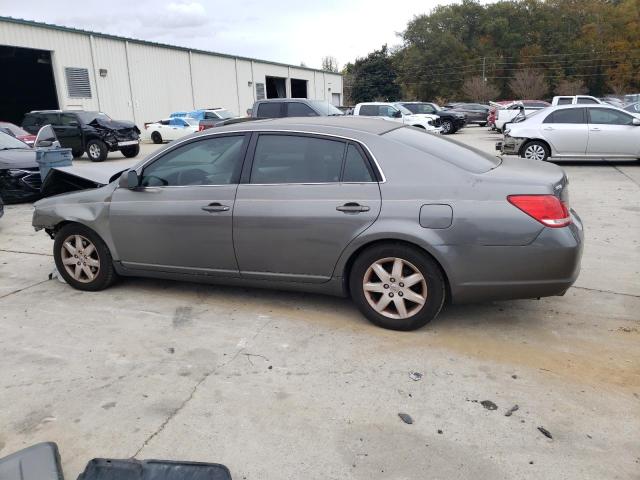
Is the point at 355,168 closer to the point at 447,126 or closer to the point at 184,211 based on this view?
the point at 184,211

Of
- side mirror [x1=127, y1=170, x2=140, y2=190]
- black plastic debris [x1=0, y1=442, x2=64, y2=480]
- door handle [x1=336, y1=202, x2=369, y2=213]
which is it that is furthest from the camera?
side mirror [x1=127, y1=170, x2=140, y2=190]

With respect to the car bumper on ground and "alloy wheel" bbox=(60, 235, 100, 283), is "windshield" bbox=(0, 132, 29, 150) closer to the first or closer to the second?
"alloy wheel" bbox=(60, 235, 100, 283)

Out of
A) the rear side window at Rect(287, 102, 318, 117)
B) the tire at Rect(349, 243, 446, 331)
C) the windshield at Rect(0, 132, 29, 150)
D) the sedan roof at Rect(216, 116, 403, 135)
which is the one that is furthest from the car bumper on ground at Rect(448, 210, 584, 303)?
the rear side window at Rect(287, 102, 318, 117)

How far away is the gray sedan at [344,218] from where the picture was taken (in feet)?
12.0

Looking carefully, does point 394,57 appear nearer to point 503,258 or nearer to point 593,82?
point 593,82

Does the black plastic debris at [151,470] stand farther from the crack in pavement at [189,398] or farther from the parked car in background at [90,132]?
the parked car in background at [90,132]

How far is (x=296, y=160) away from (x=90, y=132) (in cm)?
1504

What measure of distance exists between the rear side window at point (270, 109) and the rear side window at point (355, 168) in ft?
35.8

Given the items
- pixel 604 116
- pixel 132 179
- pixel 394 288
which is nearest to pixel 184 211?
pixel 132 179

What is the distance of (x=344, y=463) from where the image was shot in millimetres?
2639

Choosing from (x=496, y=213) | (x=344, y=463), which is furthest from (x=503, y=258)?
(x=344, y=463)

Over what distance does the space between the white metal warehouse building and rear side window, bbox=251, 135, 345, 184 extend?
851 inches

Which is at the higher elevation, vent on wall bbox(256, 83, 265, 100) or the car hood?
vent on wall bbox(256, 83, 265, 100)

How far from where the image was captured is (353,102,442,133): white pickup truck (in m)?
21.7
